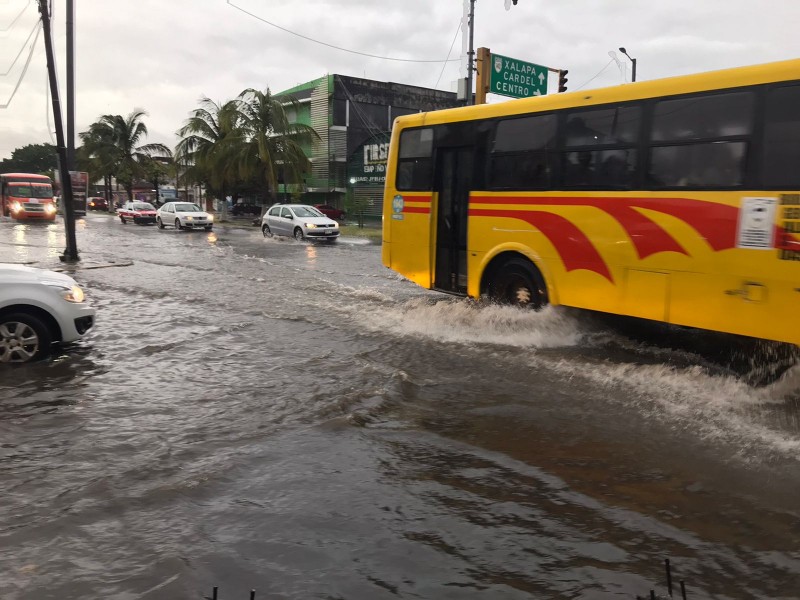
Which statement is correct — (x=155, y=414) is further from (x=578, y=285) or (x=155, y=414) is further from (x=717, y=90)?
(x=717, y=90)

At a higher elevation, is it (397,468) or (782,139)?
(782,139)

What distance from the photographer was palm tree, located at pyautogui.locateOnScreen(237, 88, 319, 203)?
124ft

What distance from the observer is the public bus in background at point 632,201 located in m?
6.09

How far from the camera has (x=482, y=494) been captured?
158 inches

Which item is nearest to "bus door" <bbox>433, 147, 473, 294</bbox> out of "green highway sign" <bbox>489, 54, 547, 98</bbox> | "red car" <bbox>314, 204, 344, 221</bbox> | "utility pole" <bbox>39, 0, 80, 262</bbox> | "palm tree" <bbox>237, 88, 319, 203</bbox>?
"utility pole" <bbox>39, 0, 80, 262</bbox>

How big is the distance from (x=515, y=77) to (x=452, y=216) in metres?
15.2

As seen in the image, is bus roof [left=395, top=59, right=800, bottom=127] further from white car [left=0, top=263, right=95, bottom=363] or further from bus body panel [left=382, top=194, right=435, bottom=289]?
white car [left=0, top=263, right=95, bottom=363]

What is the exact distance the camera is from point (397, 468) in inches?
172

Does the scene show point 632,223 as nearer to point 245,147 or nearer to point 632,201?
point 632,201

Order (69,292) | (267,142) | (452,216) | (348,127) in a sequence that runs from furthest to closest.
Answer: (348,127) < (267,142) < (452,216) < (69,292)

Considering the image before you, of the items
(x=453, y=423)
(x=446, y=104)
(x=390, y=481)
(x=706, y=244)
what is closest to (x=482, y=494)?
(x=390, y=481)

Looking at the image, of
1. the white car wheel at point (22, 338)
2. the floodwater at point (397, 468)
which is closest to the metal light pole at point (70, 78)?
the white car wheel at point (22, 338)

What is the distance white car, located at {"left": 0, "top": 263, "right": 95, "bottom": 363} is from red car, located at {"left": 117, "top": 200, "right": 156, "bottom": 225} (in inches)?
1401

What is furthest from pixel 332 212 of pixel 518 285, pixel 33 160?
pixel 33 160
